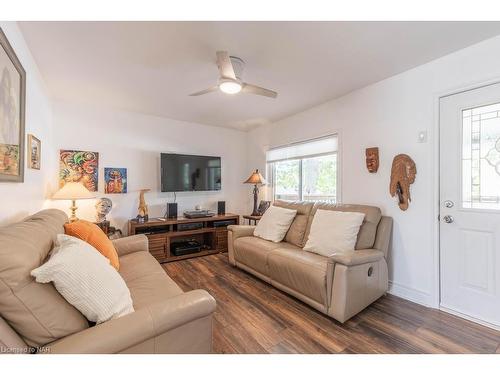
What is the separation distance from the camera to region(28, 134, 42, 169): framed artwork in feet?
6.36

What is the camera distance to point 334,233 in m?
2.28

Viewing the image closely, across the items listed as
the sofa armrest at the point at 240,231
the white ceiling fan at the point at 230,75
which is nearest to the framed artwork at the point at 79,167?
the sofa armrest at the point at 240,231

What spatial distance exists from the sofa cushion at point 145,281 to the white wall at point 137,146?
1643 mm

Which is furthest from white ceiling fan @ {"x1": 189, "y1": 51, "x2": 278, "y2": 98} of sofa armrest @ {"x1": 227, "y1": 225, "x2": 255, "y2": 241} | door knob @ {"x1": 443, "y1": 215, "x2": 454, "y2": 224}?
door knob @ {"x1": 443, "y1": 215, "x2": 454, "y2": 224}

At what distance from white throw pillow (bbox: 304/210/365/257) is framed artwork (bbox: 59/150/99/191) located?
309 cm

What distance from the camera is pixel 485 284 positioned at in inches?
71.6

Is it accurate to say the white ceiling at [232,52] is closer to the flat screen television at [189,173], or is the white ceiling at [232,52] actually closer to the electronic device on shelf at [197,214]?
the flat screen television at [189,173]

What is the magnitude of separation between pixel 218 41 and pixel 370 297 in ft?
8.29

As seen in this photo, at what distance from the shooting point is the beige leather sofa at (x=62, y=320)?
2.60ft

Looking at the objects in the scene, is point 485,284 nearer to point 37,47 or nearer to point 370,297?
point 370,297

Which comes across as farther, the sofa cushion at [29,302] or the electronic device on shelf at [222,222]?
the electronic device on shelf at [222,222]

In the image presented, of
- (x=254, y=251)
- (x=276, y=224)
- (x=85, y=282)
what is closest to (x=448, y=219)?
(x=276, y=224)

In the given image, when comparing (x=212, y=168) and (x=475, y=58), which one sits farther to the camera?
(x=212, y=168)
